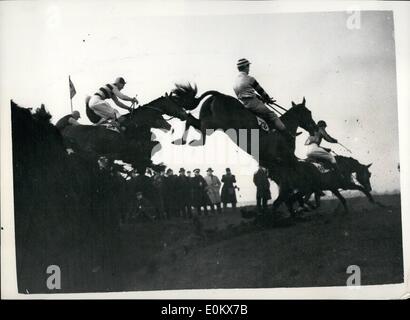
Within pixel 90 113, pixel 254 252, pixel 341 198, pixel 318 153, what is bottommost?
pixel 254 252

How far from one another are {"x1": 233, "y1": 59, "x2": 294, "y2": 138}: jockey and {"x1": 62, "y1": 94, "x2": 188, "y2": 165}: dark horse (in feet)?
1.29

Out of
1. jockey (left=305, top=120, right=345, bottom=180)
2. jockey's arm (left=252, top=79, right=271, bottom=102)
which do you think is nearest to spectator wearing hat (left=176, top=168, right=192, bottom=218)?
jockey's arm (left=252, top=79, right=271, bottom=102)

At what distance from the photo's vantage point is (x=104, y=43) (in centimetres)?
322

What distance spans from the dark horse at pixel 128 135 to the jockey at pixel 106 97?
4 cm

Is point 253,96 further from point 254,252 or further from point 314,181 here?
point 254,252

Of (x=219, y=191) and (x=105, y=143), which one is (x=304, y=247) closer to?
(x=219, y=191)

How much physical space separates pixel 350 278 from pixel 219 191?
938 millimetres

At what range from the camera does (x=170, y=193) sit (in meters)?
3.24

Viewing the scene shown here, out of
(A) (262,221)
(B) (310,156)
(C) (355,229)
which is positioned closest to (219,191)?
(A) (262,221)

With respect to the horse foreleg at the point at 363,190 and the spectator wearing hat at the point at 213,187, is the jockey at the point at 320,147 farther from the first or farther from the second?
the spectator wearing hat at the point at 213,187

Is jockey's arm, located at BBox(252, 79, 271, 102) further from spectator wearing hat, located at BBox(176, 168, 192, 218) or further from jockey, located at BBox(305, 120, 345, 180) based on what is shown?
spectator wearing hat, located at BBox(176, 168, 192, 218)

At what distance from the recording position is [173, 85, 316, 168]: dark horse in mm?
3240

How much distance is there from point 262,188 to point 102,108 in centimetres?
107

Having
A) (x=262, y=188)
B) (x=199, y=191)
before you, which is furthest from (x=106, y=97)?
(x=262, y=188)
